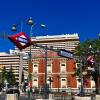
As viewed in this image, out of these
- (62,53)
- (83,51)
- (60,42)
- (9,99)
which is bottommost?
(9,99)

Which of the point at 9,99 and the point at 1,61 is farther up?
the point at 1,61

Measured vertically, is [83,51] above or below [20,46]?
above

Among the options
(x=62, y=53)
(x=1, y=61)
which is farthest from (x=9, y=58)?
(x=62, y=53)

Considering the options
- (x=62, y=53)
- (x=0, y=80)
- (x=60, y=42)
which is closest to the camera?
(x=62, y=53)

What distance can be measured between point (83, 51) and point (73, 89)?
21.0m

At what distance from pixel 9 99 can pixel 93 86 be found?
70.4 meters

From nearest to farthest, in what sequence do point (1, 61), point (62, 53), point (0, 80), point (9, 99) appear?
point (9, 99) < point (62, 53) < point (0, 80) < point (1, 61)

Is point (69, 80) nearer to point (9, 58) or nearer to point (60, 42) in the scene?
point (60, 42)

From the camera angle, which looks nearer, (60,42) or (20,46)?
(20,46)

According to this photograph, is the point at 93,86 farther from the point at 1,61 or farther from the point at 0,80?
the point at 1,61

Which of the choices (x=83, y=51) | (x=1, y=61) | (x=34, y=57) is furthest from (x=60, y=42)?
(x=83, y=51)

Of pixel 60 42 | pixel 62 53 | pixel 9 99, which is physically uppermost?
pixel 60 42

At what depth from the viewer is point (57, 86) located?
10619 centimetres

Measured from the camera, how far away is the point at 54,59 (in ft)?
354
